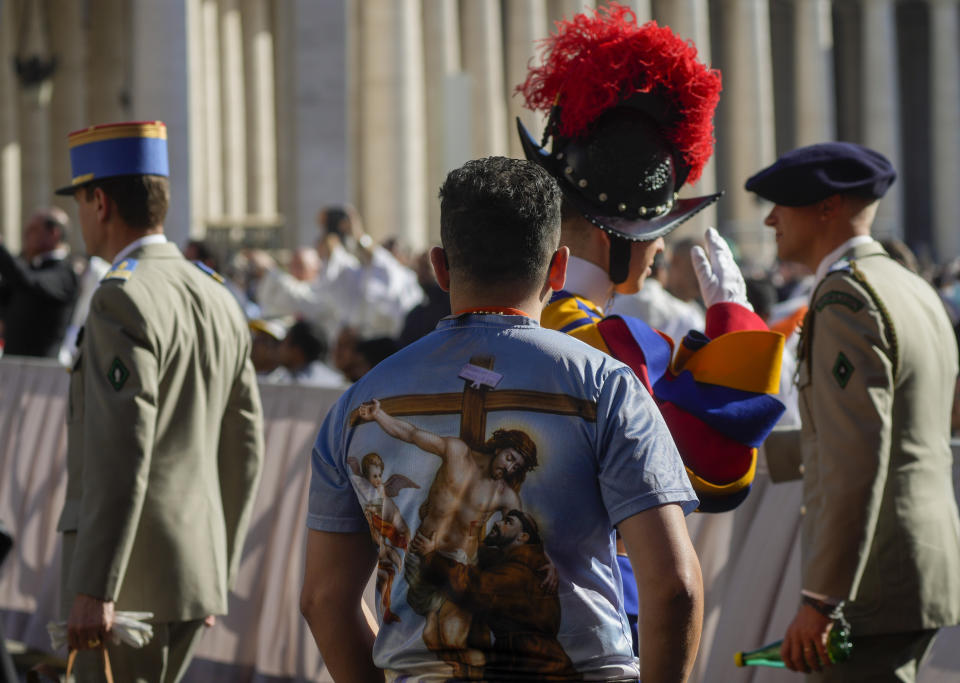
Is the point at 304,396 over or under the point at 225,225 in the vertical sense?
under

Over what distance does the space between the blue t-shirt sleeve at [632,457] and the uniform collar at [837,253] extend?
1.81 m

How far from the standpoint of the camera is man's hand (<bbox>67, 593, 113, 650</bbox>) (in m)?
4.02

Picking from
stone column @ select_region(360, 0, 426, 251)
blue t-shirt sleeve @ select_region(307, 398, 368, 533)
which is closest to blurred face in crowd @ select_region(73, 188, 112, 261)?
blue t-shirt sleeve @ select_region(307, 398, 368, 533)

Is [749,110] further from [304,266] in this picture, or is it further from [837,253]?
[837,253]

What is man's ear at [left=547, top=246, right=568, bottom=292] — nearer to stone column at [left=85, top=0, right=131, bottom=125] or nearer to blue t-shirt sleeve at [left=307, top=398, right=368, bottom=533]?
blue t-shirt sleeve at [left=307, top=398, right=368, bottom=533]

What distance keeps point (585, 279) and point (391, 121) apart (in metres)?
21.5

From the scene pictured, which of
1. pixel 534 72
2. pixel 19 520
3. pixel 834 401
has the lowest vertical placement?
pixel 19 520

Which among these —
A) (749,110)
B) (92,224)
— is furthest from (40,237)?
(749,110)

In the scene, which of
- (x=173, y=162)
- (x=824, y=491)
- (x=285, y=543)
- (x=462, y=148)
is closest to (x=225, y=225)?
(x=173, y=162)

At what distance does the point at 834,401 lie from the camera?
149 inches

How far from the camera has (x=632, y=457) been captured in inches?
97.5

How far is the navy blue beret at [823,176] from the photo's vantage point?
4.20 m

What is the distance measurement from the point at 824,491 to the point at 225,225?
2273 centimetres

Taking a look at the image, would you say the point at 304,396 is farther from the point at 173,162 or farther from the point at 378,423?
the point at 173,162
